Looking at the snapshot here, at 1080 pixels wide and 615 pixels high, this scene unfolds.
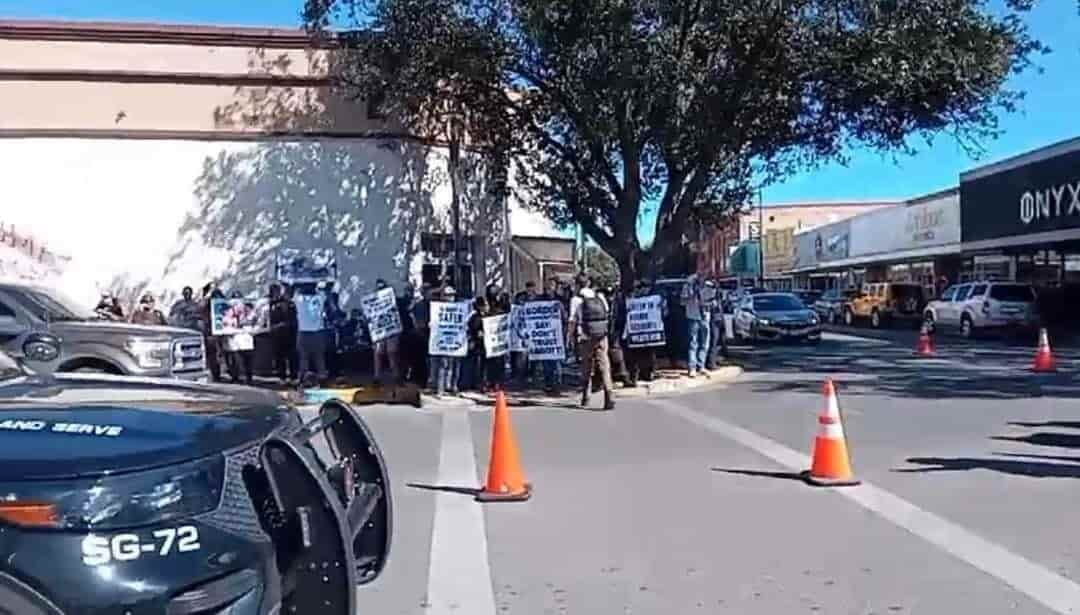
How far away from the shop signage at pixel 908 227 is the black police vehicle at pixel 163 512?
4274 centimetres

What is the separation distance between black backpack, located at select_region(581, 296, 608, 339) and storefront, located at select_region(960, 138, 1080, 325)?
21.7 metres

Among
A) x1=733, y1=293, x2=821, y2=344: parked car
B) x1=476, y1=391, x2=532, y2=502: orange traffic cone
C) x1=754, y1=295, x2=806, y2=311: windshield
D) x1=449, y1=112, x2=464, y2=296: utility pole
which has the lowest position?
x1=476, y1=391, x2=532, y2=502: orange traffic cone

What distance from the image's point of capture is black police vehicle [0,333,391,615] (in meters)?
3.29

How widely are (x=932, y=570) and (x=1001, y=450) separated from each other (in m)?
5.16

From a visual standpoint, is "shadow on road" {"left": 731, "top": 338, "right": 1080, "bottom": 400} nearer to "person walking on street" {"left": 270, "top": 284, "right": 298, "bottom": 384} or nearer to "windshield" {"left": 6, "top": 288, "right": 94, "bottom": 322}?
"person walking on street" {"left": 270, "top": 284, "right": 298, "bottom": 384}

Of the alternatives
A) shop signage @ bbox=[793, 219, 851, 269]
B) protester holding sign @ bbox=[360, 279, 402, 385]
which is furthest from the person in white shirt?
shop signage @ bbox=[793, 219, 851, 269]

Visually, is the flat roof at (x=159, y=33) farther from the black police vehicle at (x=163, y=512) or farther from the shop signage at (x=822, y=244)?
the shop signage at (x=822, y=244)

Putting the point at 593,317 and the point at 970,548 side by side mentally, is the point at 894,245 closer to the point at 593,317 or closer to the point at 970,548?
the point at 593,317

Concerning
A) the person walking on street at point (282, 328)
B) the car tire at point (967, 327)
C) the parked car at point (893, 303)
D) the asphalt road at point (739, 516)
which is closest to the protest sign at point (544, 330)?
the asphalt road at point (739, 516)

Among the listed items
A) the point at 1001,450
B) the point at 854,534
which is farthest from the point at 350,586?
the point at 1001,450

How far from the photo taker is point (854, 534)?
7996 mm

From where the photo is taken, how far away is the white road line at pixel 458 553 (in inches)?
257

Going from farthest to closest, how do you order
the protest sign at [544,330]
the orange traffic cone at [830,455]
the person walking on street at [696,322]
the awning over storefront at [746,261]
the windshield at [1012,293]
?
the awning over storefront at [746,261] < the windshield at [1012,293] < the person walking on street at [696,322] < the protest sign at [544,330] < the orange traffic cone at [830,455]

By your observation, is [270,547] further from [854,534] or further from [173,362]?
[173,362]
